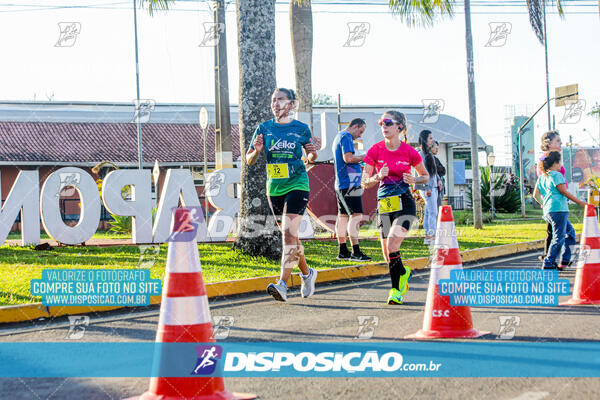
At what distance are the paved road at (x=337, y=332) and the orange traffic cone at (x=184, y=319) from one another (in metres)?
0.37

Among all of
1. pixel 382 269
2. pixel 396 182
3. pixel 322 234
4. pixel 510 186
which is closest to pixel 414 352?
pixel 396 182

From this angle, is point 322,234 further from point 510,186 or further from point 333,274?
point 510,186

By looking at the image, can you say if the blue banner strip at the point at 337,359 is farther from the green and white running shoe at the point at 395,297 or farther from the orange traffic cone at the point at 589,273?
the orange traffic cone at the point at 589,273

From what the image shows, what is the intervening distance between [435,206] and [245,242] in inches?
132

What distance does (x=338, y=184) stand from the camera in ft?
31.1

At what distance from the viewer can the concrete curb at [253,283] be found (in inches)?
236

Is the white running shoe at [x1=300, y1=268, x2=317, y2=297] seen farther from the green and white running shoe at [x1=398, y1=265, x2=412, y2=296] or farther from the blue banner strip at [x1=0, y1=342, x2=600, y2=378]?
the blue banner strip at [x1=0, y1=342, x2=600, y2=378]

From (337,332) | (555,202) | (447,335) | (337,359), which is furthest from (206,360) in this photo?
(555,202)

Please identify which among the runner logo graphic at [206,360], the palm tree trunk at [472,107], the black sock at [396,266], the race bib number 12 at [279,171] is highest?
the palm tree trunk at [472,107]

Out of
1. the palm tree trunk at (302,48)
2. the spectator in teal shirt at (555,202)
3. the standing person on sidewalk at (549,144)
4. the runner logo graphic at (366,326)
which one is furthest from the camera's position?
the palm tree trunk at (302,48)

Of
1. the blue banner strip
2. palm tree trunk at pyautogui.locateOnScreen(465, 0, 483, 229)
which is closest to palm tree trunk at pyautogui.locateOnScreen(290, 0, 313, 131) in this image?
palm tree trunk at pyautogui.locateOnScreen(465, 0, 483, 229)

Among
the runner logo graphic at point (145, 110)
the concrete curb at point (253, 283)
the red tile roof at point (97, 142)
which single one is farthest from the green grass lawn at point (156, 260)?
the runner logo graphic at point (145, 110)

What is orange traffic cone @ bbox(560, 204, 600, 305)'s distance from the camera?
6242 mm

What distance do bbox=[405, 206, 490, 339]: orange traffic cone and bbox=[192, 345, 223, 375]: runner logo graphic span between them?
194 centimetres
